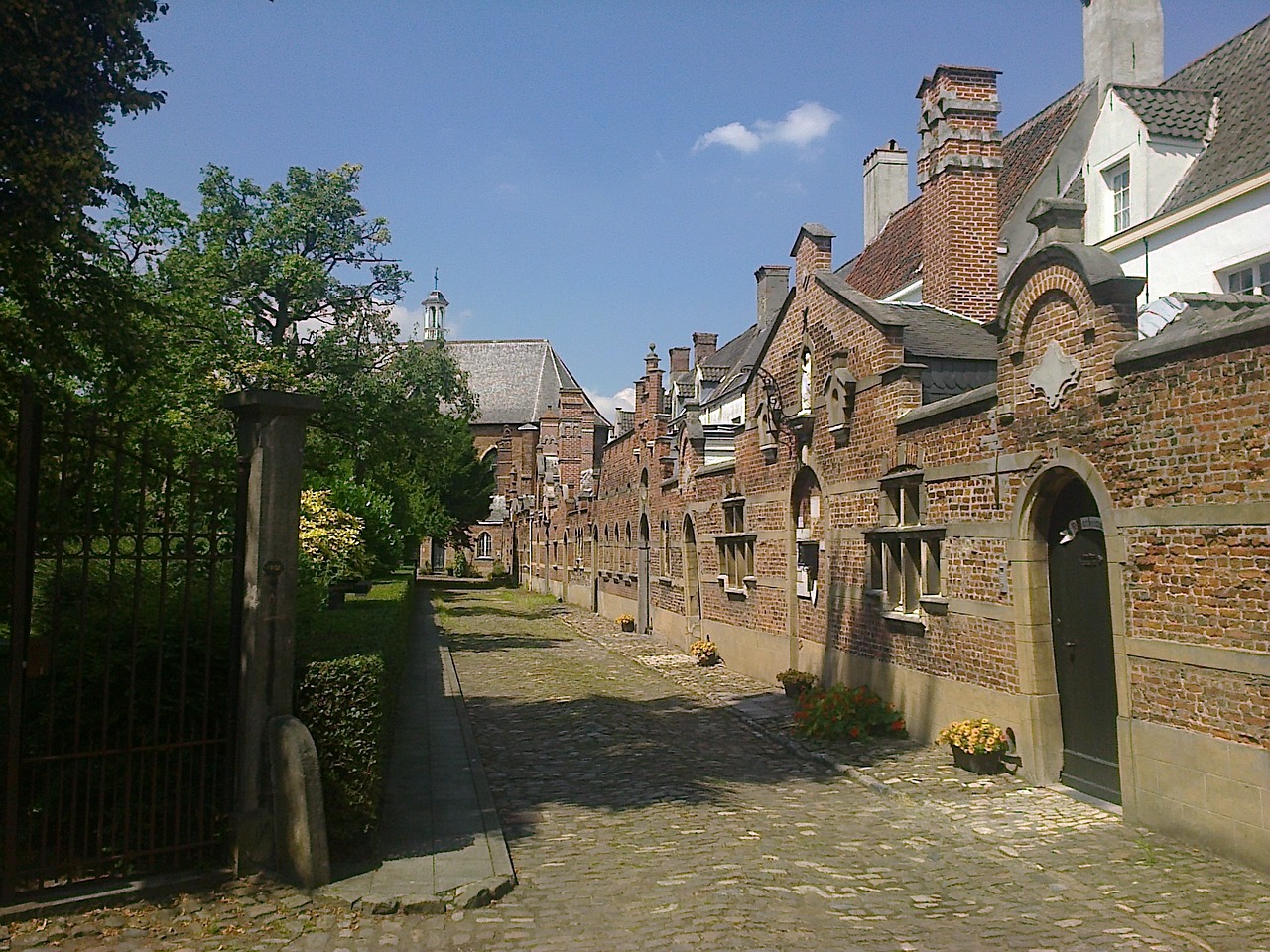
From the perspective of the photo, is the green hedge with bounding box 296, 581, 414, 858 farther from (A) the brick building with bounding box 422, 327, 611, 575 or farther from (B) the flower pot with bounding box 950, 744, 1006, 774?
(A) the brick building with bounding box 422, 327, 611, 575

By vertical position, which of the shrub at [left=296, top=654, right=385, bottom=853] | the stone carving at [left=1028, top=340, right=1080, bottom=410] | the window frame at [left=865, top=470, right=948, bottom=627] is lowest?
the shrub at [left=296, top=654, right=385, bottom=853]

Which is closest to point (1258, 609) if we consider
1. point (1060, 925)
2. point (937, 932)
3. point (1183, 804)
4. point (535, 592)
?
point (1183, 804)

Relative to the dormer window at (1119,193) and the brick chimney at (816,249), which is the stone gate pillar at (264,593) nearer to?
the brick chimney at (816,249)

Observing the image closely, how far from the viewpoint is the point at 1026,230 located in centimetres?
1916

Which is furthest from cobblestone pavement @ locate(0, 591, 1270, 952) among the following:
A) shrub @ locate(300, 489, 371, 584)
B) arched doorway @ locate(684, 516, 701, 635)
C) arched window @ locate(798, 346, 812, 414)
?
arched doorway @ locate(684, 516, 701, 635)

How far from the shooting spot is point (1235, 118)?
51.8 feet

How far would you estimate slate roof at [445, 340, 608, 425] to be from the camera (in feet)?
248

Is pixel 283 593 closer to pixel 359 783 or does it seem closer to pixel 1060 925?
pixel 359 783

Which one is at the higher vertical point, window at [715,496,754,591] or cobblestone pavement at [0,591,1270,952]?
window at [715,496,754,591]

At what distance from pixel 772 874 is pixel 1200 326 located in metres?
5.07

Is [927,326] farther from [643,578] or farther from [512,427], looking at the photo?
[512,427]

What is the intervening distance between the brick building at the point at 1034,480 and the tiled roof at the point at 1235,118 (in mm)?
66

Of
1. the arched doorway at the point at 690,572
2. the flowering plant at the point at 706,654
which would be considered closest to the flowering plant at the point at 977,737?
the flowering plant at the point at 706,654

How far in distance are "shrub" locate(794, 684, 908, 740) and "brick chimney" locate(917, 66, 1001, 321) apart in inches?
255
